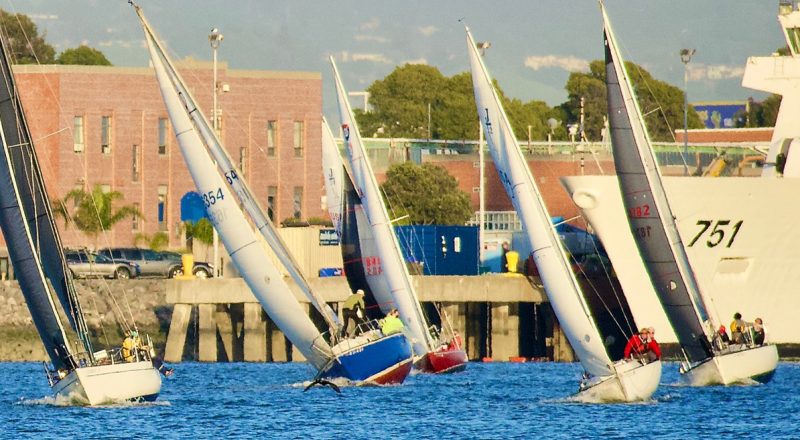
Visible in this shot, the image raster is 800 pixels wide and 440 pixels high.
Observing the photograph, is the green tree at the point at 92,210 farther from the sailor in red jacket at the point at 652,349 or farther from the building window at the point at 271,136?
the sailor in red jacket at the point at 652,349

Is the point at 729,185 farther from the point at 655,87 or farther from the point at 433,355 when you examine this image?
the point at 655,87

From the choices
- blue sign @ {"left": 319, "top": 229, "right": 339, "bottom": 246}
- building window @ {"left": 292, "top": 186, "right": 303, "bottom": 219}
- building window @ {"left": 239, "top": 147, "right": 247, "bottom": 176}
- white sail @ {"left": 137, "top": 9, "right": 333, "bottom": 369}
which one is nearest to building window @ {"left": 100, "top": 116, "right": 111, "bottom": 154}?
building window @ {"left": 239, "top": 147, "right": 247, "bottom": 176}

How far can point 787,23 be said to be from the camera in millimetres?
60750

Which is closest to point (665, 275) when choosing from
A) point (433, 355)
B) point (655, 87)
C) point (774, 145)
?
point (433, 355)

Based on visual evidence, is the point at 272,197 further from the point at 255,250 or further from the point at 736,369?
the point at 736,369

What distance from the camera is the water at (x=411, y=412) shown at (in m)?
39.1

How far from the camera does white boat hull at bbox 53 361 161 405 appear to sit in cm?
4100

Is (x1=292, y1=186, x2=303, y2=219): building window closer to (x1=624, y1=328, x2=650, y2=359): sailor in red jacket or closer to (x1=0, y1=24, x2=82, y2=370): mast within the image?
(x1=0, y1=24, x2=82, y2=370): mast

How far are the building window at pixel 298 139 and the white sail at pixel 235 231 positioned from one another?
1733 inches

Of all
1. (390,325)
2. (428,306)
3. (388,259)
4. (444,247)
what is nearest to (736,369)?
(390,325)

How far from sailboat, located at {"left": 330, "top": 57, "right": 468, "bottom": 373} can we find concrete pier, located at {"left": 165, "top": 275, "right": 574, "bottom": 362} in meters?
5.83

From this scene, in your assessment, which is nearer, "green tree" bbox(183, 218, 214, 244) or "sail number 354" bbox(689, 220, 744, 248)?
"sail number 354" bbox(689, 220, 744, 248)

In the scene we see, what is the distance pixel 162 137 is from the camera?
89688mm

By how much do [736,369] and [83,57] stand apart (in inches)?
4153
